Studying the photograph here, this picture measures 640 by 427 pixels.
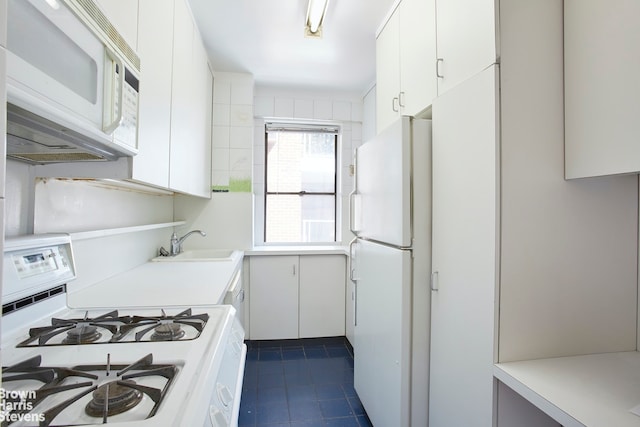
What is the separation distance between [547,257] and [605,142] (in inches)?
15.1

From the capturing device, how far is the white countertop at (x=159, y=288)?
1.22m

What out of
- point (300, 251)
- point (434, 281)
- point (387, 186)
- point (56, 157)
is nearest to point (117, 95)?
point (56, 157)

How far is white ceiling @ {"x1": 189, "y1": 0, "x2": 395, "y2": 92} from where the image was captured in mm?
1958

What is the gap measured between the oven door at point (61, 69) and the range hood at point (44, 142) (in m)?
0.04

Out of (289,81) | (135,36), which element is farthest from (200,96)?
(135,36)

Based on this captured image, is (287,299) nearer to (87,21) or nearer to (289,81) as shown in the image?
(289,81)

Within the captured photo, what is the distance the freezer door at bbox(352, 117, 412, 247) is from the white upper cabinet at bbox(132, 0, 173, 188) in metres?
1.02

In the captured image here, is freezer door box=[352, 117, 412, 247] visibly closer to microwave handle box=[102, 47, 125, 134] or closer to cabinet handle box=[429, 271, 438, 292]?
cabinet handle box=[429, 271, 438, 292]

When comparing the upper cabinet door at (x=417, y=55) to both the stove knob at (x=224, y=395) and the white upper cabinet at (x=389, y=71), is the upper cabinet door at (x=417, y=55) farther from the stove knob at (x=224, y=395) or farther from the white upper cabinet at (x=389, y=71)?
the stove knob at (x=224, y=395)

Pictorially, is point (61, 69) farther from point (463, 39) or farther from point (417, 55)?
point (417, 55)

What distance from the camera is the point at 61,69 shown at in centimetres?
65

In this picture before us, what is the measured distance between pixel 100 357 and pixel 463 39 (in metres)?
1.53

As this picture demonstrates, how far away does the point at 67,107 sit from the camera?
646mm

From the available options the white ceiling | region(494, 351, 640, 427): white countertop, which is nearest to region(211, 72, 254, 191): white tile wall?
the white ceiling
